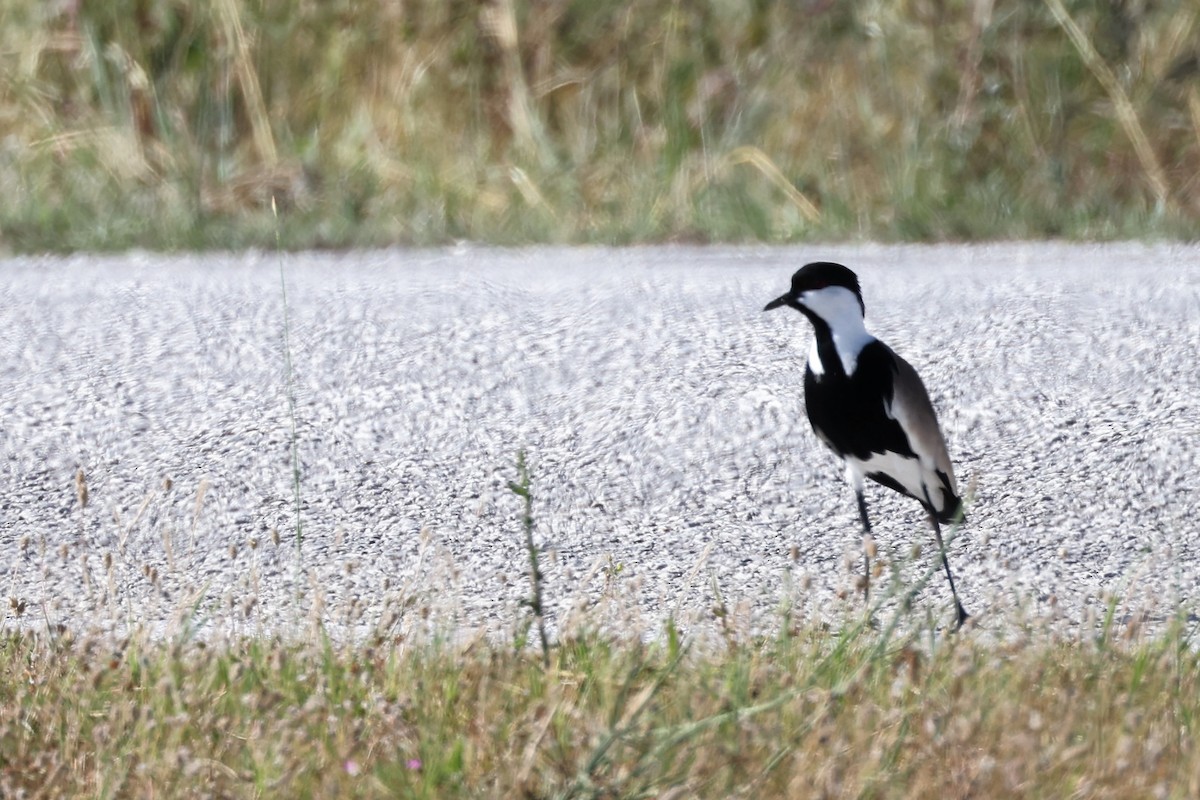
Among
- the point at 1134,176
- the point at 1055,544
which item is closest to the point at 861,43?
the point at 1134,176

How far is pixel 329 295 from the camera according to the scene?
4816 millimetres

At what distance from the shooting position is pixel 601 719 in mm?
2461

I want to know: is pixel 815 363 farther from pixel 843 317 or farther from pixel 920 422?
pixel 920 422

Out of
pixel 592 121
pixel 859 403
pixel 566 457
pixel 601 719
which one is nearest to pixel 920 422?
pixel 859 403

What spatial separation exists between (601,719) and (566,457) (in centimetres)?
142

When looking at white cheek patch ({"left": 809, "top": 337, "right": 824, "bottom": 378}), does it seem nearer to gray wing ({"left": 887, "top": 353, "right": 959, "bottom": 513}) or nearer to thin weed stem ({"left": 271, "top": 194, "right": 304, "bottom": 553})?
gray wing ({"left": 887, "top": 353, "right": 959, "bottom": 513})

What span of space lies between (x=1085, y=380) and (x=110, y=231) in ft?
11.6

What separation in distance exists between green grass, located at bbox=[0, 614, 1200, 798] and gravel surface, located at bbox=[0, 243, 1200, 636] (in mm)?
153

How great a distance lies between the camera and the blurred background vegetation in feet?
21.0

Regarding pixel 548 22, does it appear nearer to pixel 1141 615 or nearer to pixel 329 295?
pixel 329 295

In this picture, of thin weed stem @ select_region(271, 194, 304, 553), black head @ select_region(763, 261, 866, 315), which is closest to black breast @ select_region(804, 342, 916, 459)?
black head @ select_region(763, 261, 866, 315)

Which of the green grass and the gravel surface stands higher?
the gravel surface

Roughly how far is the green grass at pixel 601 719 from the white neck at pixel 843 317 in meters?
0.53

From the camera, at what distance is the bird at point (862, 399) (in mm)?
3217
